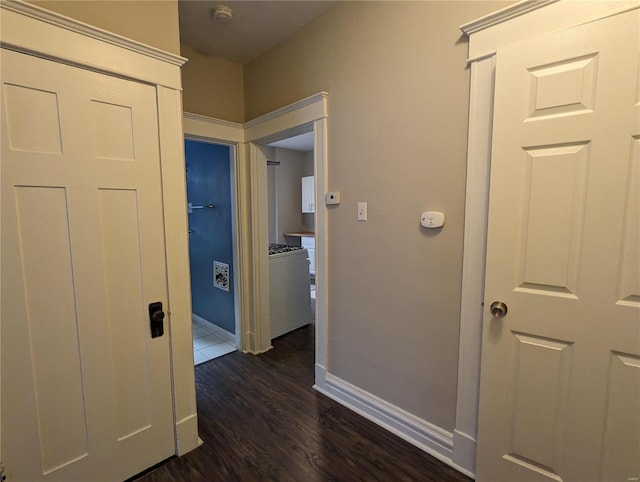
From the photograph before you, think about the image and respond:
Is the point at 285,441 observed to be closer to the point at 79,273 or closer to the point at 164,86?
the point at 79,273

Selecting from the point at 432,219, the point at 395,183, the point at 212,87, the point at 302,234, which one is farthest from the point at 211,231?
the point at 302,234

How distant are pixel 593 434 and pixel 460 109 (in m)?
1.47

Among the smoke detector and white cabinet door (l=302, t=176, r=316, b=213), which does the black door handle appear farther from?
white cabinet door (l=302, t=176, r=316, b=213)

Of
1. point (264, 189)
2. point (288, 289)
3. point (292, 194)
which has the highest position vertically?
point (292, 194)

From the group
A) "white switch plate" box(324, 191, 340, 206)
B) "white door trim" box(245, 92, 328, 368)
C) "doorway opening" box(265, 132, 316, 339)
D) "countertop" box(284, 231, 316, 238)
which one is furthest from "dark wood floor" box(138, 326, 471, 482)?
"countertop" box(284, 231, 316, 238)

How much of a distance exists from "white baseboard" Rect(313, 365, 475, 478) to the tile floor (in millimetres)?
1133

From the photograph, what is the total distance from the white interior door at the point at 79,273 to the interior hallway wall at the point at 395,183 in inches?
43.6

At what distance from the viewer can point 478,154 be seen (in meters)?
1.41

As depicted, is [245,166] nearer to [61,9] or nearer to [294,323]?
[61,9]

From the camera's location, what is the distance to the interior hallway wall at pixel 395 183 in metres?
1.53

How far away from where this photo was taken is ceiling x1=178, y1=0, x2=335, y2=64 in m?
1.93

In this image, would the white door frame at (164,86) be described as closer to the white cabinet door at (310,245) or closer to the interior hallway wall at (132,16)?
the interior hallway wall at (132,16)

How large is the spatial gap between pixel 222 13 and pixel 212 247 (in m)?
2.13

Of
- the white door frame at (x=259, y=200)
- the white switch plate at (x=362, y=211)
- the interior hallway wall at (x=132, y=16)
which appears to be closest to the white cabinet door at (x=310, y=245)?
the white door frame at (x=259, y=200)
